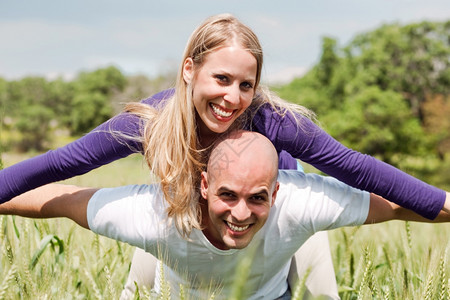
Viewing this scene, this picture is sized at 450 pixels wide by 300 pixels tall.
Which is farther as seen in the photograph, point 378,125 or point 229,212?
point 378,125

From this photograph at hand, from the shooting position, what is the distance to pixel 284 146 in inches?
103

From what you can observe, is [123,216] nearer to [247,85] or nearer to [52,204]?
[52,204]

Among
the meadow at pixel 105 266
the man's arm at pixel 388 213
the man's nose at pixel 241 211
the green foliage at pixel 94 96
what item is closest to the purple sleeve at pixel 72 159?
the meadow at pixel 105 266

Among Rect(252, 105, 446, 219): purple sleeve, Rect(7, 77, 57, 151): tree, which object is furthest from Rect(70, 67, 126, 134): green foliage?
Rect(252, 105, 446, 219): purple sleeve

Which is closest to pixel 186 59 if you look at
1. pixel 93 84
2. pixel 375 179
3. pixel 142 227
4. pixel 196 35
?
pixel 196 35

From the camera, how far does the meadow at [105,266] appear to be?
2.13m

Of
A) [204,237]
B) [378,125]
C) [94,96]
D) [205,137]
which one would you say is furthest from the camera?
[94,96]

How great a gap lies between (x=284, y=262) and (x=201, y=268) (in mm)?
438

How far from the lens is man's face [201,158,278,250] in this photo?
7.26ft

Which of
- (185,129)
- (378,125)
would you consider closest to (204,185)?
(185,129)

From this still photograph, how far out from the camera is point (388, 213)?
2.57 meters

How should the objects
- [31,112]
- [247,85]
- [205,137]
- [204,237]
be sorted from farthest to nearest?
[31,112], [205,137], [247,85], [204,237]

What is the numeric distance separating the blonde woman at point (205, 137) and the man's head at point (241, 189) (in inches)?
6.9

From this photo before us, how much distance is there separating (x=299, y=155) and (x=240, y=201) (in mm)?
544
